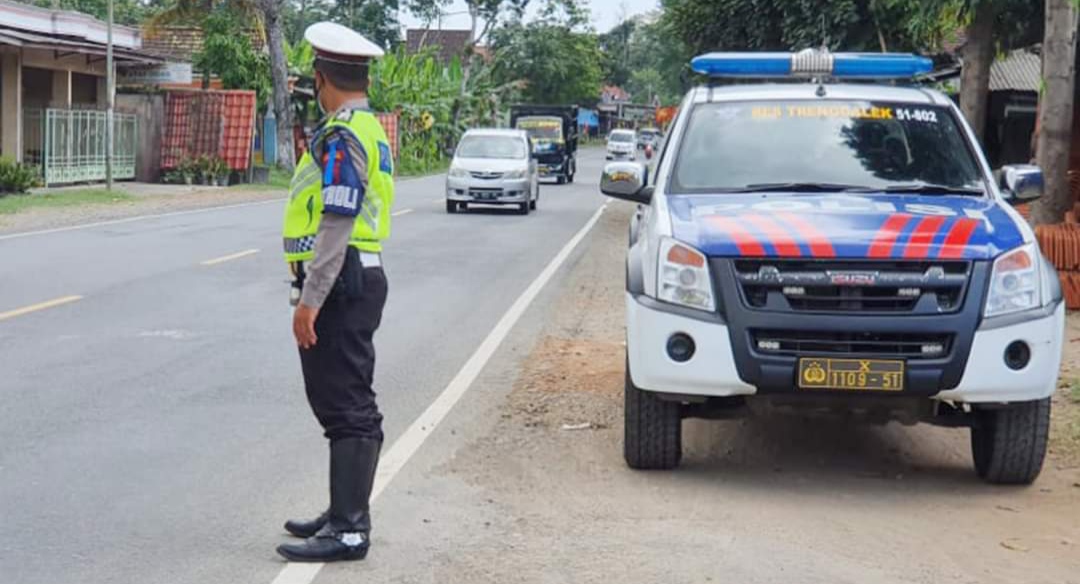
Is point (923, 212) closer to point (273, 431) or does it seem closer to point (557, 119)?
point (273, 431)

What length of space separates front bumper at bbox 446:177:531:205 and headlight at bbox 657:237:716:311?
21.6 m

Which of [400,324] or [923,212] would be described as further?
[400,324]

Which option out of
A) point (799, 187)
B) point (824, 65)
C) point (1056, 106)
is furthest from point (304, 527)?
point (1056, 106)

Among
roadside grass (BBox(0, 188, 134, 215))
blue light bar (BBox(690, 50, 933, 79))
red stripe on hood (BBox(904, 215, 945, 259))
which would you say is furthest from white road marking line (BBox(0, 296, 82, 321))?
roadside grass (BBox(0, 188, 134, 215))

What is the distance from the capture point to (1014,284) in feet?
21.7

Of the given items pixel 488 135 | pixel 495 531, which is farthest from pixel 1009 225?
pixel 488 135

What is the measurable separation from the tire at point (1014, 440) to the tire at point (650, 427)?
4.75ft

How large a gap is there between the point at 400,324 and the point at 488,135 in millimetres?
18149

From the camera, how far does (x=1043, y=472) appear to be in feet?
24.5

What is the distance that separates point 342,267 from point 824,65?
4702 millimetres

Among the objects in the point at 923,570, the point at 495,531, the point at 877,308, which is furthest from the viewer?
the point at 877,308

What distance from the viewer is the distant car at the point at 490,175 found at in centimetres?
2827

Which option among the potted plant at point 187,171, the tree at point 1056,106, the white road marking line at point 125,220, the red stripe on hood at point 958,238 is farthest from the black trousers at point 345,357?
the potted plant at point 187,171

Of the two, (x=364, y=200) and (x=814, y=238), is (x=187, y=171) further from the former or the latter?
(x=364, y=200)
